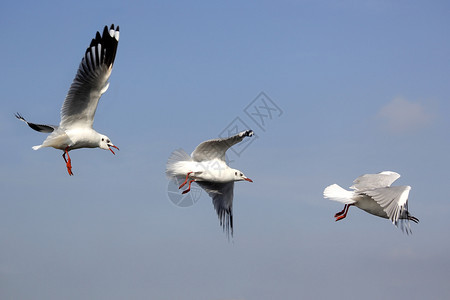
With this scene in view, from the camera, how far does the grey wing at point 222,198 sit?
11702 millimetres

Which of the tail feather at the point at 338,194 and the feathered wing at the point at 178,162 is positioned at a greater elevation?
the tail feather at the point at 338,194

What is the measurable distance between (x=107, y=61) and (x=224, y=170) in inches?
101

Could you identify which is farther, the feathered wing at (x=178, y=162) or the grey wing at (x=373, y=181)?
the grey wing at (x=373, y=181)

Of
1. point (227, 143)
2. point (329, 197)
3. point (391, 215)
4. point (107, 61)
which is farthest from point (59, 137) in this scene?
point (391, 215)

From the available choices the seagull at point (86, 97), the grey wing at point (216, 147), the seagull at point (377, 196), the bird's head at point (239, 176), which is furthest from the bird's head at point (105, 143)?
the seagull at point (377, 196)

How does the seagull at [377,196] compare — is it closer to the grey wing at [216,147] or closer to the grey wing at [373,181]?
the grey wing at [373,181]

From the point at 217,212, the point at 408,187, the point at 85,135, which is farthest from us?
the point at 217,212

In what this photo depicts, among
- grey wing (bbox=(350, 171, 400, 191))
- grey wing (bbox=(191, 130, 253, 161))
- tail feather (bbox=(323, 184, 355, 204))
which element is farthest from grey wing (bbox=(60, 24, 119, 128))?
grey wing (bbox=(350, 171, 400, 191))

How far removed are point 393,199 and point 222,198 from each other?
3193 mm

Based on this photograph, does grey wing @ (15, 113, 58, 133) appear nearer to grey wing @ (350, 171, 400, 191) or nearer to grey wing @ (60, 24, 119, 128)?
grey wing @ (60, 24, 119, 128)

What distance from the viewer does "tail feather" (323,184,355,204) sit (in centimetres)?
1100

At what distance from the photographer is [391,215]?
10039 millimetres

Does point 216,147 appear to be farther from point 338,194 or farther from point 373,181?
point 373,181

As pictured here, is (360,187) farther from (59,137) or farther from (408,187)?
(59,137)
